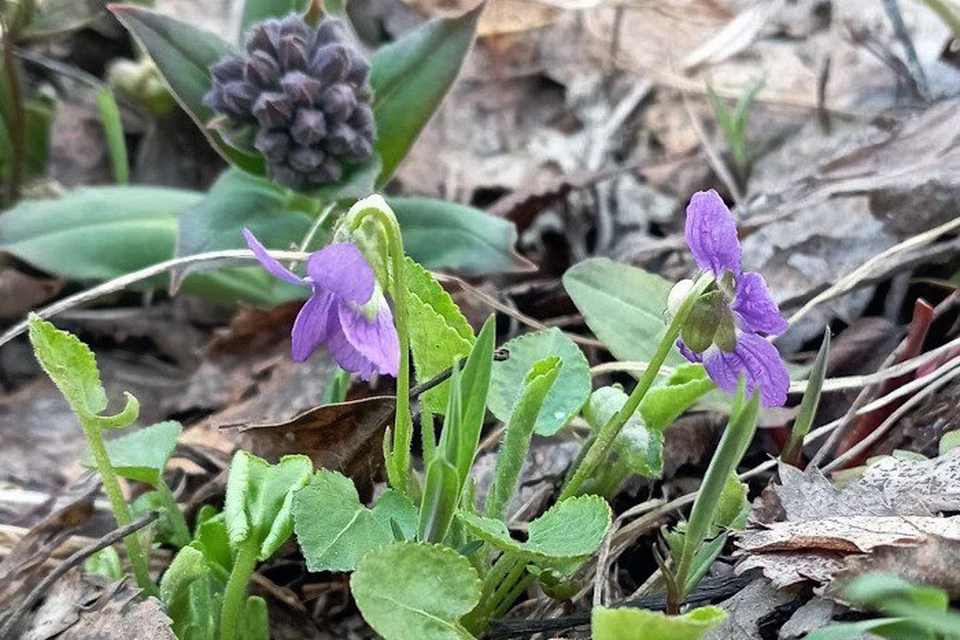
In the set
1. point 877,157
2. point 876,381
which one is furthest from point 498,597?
point 877,157

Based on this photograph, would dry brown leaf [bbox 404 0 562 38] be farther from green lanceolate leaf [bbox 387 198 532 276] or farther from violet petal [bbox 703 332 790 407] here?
violet petal [bbox 703 332 790 407]

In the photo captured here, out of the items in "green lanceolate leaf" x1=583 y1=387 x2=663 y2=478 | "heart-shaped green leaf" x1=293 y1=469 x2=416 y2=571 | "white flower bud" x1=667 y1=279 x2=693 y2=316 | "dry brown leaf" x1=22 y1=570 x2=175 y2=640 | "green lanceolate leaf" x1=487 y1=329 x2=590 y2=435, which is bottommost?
"dry brown leaf" x1=22 y1=570 x2=175 y2=640

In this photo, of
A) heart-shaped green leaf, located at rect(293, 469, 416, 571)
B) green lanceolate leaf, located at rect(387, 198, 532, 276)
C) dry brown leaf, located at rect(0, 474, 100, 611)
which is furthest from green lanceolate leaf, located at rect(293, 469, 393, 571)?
green lanceolate leaf, located at rect(387, 198, 532, 276)

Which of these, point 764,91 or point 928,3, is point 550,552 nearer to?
point 928,3

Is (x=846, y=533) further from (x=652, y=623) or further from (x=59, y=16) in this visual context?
(x=59, y=16)

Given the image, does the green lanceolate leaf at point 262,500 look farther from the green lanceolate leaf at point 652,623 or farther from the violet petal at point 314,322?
the green lanceolate leaf at point 652,623

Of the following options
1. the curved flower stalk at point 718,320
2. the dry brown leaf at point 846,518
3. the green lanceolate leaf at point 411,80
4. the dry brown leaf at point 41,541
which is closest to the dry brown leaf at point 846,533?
the dry brown leaf at point 846,518

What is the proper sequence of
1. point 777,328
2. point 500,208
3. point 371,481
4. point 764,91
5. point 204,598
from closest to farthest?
point 777,328, point 204,598, point 371,481, point 500,208, point 764,91

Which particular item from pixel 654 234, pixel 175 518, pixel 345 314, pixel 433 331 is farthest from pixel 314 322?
pixel 654 234
